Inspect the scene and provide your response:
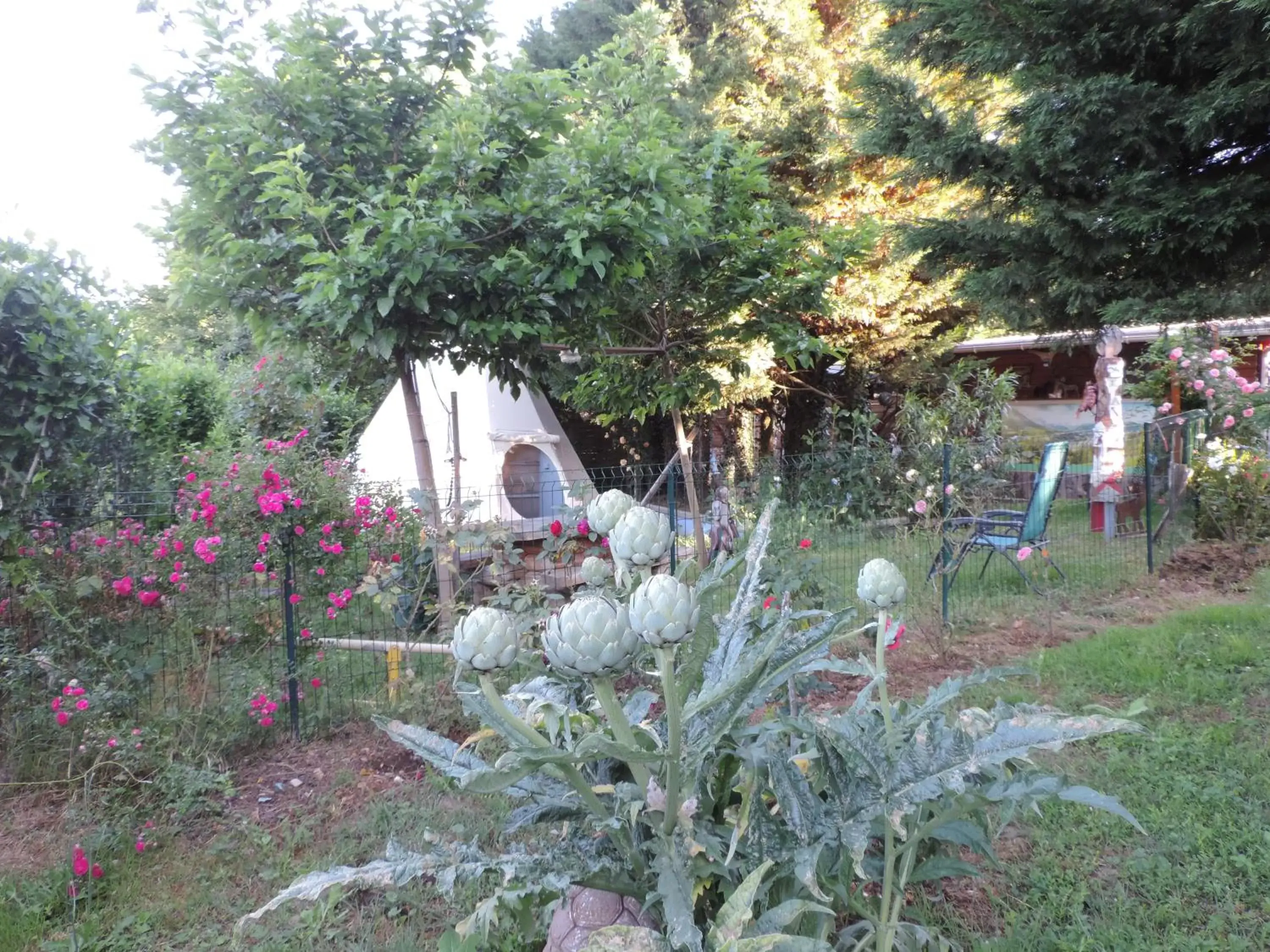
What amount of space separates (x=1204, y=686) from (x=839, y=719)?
336 centimetres

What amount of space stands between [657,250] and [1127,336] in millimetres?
9495

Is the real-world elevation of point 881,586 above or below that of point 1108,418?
below

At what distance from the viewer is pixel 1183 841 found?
9.15 ft

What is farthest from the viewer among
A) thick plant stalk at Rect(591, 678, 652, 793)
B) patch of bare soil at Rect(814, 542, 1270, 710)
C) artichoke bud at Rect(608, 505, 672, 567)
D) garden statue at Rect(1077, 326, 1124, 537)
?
garden statue at Rect(1077, 326, 1124, 537)

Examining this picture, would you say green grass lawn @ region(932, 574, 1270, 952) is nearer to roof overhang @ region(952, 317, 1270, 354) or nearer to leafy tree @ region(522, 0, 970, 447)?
roof overhang @ region(952, 317, 1270, 354)

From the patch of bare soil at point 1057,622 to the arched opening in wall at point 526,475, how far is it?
10.0 ft

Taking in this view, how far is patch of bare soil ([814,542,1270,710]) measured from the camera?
461 cm

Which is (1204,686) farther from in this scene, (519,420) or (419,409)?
(519,420)

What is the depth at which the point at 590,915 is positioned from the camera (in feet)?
5.67

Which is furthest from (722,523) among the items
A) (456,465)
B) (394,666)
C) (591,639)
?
(591,639)

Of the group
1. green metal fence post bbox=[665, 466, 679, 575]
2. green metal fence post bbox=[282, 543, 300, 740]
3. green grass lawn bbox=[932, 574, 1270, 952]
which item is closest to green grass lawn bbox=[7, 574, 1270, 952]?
green grass lawn bbox=[932, 574, 1270, 952]

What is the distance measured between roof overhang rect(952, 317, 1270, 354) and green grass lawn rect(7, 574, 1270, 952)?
1784mm

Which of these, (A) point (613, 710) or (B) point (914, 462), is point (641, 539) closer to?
(A) point (613, 710)

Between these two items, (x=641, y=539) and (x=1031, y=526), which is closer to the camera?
(x=641, y=539)
